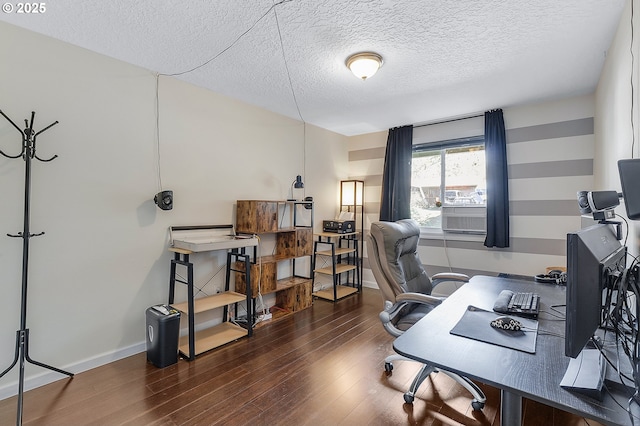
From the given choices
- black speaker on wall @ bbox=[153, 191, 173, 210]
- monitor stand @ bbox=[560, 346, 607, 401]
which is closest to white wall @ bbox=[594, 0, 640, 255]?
monitor stand @ bbox=[560, 346, 607, 401]

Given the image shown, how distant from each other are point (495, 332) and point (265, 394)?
1.52 meters

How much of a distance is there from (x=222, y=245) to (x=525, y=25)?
111 inches

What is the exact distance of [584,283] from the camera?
813 mm

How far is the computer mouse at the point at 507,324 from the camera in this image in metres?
1.31

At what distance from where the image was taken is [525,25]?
1.99m

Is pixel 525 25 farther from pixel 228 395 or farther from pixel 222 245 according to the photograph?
pixel 228 395

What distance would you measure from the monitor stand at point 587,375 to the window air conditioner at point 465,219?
9.55 ft

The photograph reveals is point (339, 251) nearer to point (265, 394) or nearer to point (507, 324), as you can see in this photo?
point (265, 394)

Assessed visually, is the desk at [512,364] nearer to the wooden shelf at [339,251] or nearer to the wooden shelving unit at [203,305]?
the wooden shelving unit at [203,305]

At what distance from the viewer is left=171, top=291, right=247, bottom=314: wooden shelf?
8.56 ft

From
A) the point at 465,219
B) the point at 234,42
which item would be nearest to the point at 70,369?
the point at 234,42

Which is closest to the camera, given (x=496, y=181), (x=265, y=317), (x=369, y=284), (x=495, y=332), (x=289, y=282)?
(x=495, y=332)

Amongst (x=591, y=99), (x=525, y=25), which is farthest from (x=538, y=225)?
(x=525, y=25)

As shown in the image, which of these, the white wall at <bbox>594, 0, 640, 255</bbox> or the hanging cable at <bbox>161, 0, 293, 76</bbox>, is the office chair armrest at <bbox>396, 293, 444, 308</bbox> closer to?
the white wall at <bbox>594, 0, 640, 255</bbox>
